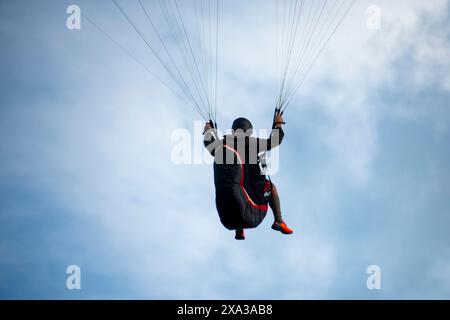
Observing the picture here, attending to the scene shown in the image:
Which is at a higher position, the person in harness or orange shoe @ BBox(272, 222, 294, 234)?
the person in harness

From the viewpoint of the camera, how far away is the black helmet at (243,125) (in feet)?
38.3

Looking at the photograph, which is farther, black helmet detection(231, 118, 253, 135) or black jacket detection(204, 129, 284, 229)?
black helmet detection(231, 118, 253, 135)

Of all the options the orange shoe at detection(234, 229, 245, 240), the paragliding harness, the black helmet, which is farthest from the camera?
the orange shoe at detection(234, 229, 245, 240)

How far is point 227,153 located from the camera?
11117 mm

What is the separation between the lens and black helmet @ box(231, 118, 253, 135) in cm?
1168

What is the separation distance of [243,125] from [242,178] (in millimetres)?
1402

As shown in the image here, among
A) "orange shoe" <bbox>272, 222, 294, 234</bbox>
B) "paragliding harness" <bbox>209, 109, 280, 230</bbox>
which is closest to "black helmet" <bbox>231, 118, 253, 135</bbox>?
"paragliding harness" <bbox>209, 109, 280, 230</bbox>

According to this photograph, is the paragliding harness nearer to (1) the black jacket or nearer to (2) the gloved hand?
(1) the black jacket

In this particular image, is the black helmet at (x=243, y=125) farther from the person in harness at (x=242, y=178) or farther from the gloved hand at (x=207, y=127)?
the gloved hand at (x=207, y=127)

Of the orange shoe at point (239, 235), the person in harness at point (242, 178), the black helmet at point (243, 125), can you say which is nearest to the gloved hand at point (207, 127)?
the person in harness at point (242, 178)
